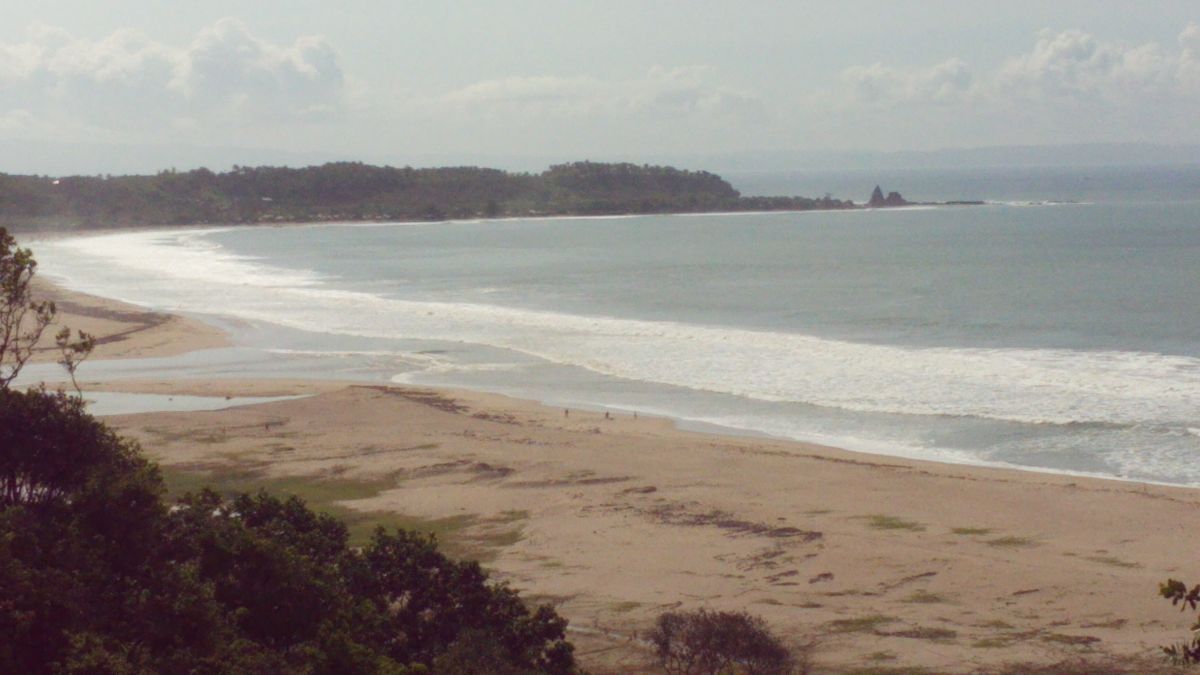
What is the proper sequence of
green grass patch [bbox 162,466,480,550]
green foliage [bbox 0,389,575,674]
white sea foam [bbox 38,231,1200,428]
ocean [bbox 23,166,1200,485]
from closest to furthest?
1. green foliage [bbox 0,389,575,674]
2. green grass patch [bbox 162,466,480,550]
3. ocean [bbox 23,166,1200,485]
4. white sea foam [bbox 38,231,1200,428]

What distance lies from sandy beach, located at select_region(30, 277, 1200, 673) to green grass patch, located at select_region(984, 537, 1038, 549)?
0.16ft

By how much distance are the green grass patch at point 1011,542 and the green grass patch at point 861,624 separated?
3352 mm

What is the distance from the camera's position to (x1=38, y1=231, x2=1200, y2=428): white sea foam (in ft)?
81.2

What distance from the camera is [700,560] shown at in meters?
14.6

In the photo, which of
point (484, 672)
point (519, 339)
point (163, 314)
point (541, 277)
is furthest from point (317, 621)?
point (541, 277)

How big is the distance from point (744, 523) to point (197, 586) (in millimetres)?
9264

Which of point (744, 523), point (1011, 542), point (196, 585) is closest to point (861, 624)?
point (744, 523)

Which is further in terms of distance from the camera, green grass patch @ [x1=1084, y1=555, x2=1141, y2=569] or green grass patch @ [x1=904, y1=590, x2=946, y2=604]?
green grass patch @ [x1=1084, y1=555, x2=1141, y2=569]

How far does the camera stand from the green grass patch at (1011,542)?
1539cm

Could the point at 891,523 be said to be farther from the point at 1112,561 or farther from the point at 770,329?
the point at 770,329

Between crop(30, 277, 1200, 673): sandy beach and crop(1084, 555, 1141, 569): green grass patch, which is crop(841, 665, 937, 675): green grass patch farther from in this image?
crop(1084, 555, 1141, 569): green grass patch

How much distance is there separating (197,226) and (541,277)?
56.5 meters

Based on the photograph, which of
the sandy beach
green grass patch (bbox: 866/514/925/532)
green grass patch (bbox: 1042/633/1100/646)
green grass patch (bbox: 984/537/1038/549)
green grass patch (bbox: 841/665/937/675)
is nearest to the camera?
green grass patch (bbox: 841/665/937/675)

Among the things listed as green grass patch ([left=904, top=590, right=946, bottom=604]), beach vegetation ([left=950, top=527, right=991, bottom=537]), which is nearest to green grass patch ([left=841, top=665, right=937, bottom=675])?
green grass patch ([left=904, top=590, right=946, bottom=604])
